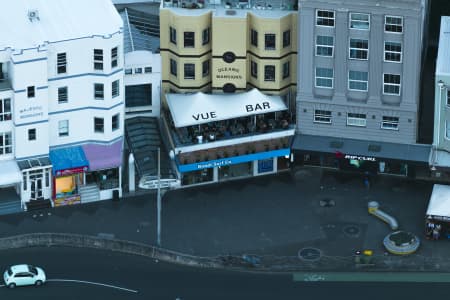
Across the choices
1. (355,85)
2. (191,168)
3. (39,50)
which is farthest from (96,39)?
(355,85)

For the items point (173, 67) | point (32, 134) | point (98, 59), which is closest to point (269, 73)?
point (173, 67)

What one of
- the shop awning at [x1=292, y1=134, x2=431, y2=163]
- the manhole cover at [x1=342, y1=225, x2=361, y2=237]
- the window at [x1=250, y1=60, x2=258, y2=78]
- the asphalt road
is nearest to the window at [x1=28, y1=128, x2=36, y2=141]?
the asphalt road

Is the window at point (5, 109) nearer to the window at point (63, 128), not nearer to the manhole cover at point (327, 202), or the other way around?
the window at point (63, 128)

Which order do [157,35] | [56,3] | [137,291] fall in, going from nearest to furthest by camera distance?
[137,291] < [56,3] < [157,35]

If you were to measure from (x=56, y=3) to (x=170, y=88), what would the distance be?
17.7m

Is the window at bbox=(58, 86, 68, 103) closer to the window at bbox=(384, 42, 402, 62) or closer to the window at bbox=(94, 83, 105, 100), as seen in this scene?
the window at bbox=(94, 83, 105, 100)

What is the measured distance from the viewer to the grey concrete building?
179500 millimetres

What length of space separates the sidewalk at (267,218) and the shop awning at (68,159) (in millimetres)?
4996

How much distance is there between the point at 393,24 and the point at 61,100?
36967 mm

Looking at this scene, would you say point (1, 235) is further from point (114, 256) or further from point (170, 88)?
point (170, 88)

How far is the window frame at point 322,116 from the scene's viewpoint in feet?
610

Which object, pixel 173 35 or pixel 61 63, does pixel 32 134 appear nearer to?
pixel 61 63

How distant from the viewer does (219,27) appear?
18400 cm

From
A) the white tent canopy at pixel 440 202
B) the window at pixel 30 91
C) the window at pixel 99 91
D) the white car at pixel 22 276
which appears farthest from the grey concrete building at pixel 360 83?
the white car at pixel 22 276
